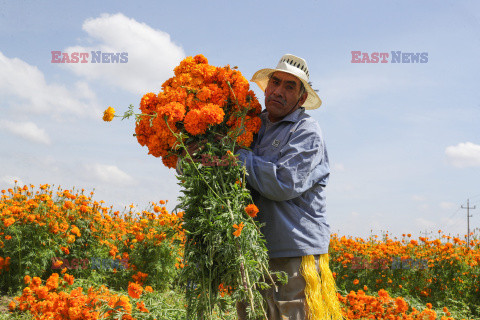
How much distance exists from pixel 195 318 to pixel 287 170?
1159 mm

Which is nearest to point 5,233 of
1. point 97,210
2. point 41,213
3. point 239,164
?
point 41,213

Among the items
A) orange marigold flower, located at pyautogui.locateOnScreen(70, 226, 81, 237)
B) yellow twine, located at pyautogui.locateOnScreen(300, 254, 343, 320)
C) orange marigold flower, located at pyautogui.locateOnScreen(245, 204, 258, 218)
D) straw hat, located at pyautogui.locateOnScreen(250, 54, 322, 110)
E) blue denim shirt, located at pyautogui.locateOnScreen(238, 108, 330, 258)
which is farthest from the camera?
orange marigold flower, located at pyautogui.locateOnScreen(70, 226, 81, 237)

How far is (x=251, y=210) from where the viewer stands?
2697 millimetres

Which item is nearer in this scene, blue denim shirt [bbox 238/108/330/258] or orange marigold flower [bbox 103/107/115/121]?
blue denim shirt [bbox 238/108/330/258]

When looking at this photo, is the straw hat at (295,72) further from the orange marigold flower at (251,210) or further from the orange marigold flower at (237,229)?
the orange marigold flower at (237,229)

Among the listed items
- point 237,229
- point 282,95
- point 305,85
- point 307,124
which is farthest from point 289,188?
point 305,85

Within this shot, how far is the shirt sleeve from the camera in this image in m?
2.78

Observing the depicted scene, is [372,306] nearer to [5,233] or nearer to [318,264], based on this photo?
[318,264]

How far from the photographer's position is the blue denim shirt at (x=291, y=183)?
2.79 meters

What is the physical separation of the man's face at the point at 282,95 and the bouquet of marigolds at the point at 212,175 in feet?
0.36

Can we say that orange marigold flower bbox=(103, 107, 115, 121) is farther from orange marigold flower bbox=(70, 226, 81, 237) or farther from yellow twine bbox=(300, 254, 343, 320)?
orange marigold flower bbox=(70, 226, 81, 237)

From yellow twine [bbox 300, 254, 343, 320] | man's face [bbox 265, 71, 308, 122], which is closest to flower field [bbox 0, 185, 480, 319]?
yellow twine [bbox 300, 254, 343, 320]

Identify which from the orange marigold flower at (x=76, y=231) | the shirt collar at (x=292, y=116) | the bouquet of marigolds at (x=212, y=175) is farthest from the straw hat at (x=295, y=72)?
the orange marigold flower at (x=76, y=231)

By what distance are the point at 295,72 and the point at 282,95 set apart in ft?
0.66
